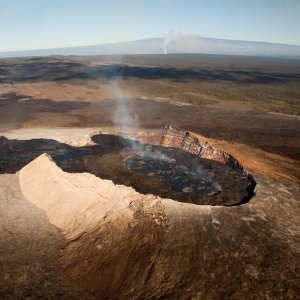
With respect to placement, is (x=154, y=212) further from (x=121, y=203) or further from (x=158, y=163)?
(x=158, y=163)

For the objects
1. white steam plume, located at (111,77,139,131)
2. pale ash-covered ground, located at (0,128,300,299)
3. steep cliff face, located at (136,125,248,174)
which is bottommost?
white steam plume, located at (111,77,139,131)

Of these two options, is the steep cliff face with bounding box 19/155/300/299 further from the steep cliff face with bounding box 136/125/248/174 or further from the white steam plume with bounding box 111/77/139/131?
the white steam plume with bounding box 111/77/139/131

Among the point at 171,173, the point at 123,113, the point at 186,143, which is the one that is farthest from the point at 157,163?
the point at 123,113

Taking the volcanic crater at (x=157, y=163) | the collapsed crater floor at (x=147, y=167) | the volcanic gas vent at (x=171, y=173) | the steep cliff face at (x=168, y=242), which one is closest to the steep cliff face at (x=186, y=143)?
the volcanic crater at (x=157, y=163)

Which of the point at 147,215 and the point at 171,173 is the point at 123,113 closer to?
the point at 171,173

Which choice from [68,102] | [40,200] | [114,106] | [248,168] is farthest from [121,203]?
[68,102]

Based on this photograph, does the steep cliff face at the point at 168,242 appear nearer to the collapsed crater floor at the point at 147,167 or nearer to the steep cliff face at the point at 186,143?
the collapsed crater floor at the point at 147,167

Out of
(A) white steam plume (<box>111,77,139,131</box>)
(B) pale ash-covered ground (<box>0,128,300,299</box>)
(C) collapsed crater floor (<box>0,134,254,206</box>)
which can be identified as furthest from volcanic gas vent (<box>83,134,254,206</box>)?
(A) white steam plume (<box>111,77,139,131</box>)
